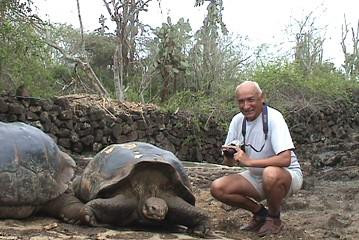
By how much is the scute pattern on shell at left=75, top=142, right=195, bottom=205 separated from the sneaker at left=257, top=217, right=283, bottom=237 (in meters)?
0.54

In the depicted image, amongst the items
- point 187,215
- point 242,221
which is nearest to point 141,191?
point 187,215

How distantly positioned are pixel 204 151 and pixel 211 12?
6605mm

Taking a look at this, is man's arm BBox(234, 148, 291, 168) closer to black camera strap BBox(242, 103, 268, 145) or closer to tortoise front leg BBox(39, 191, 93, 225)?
black camera strap BBox(242, 103, 268, 145)

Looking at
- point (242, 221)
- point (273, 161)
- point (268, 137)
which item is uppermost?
point (268, 137)

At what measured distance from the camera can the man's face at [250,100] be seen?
3.91 metres

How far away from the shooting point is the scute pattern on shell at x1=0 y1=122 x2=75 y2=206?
3434mm

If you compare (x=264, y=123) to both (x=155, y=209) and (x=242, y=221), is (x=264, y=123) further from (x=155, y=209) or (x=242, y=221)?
(x=242, y=221)

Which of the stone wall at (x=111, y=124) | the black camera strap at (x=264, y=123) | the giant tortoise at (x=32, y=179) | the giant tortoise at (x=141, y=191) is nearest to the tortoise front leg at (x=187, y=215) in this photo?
the giant tortoise at (x=141, y=191)

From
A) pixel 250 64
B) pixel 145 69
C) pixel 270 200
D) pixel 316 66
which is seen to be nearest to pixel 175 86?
pixel 145 69

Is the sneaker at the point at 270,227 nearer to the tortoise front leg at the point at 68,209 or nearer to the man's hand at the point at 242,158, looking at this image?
the man's hand at the point at 242,158

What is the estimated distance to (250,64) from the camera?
1752 cm

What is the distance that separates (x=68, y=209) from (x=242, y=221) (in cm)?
162

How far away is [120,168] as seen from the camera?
11.7 feet

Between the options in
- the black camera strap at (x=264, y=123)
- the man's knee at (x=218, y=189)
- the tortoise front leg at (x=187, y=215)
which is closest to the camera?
the tortoise front leg at (x=187, y=215)
